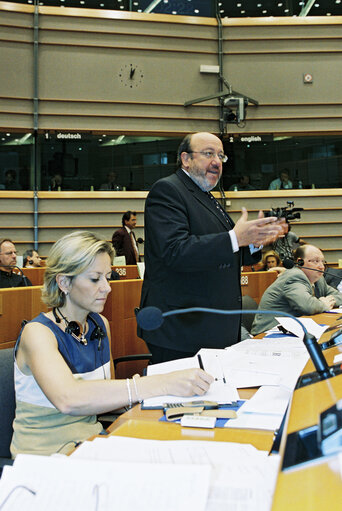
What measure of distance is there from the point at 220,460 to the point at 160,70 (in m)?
7.85

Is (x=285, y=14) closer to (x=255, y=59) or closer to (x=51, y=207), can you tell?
(x=255, y=59)

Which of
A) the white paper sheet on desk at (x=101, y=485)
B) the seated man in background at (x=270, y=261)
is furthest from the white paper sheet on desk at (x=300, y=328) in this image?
the seated man in background at (x=270, y=261)

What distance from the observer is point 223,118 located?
Answer: 7.91m

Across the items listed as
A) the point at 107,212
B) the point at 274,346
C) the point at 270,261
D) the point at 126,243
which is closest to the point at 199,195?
the point at 274,346

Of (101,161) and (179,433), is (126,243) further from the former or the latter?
(179,433)

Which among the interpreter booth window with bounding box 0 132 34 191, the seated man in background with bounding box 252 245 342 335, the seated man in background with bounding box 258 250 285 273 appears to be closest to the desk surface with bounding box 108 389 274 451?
the seated man in background with bounding box 252 245 342 335

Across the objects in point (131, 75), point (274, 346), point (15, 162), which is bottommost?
point (274, 346)

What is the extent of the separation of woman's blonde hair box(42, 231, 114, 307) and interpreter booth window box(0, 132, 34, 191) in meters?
6.20

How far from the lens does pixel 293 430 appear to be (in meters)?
0.67

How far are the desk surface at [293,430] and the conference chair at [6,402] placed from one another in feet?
1.49

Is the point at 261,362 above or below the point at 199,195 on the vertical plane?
below

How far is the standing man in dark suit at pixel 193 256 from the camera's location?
5.60 feet

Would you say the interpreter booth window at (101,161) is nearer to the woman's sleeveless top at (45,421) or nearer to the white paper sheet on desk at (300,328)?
the white paper sheet on desk at (300,328)

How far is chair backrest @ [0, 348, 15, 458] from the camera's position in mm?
1366
